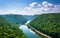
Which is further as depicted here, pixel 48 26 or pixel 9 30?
pixel 48 26

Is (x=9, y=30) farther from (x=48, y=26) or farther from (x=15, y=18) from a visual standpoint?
(x=48, y=26)

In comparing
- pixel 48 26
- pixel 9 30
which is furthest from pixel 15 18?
pixel 48 26

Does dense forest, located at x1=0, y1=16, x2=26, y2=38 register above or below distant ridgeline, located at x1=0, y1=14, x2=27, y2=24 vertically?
below

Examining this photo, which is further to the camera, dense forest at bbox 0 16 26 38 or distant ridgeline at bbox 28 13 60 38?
distant ridgeline at bbox 28 13 60 38

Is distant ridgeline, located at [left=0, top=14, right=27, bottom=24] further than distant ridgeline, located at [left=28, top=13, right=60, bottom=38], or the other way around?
distant ridgeline, located at [left=28, top=13, right=60, bottom=38]

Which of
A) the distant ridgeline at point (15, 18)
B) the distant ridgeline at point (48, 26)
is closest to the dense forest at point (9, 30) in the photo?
the distant ridgeline at point (15, 18)

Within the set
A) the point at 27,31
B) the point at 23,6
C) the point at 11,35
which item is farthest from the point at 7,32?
the point at 23,6

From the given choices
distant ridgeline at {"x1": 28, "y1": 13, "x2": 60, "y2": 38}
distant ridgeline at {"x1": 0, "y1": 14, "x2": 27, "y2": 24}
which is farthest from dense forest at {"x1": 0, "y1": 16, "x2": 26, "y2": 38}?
distant ridgeline at {"x1": 28, "y1": 13, "x2": 60, "y2": 38}

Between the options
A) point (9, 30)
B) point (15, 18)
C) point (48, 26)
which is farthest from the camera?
point (48, 26)

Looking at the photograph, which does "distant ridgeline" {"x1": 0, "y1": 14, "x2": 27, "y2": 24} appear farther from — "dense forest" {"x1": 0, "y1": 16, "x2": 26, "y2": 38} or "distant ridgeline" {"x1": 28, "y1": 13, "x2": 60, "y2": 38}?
"distant ridgeline" {"x1": 28, "y1": 13, "x2": 60, "y2": 38}
